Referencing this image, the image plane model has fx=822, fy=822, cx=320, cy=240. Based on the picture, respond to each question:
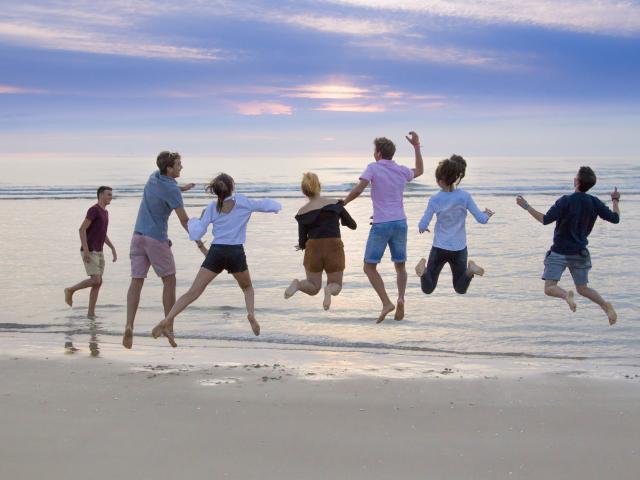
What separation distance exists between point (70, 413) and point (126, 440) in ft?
3.14

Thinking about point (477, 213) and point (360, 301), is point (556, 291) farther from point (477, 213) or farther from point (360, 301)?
point (360, 301)

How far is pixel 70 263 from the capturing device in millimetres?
18766

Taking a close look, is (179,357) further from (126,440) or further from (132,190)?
(132,190)

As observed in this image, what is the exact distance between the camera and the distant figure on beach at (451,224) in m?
9.47

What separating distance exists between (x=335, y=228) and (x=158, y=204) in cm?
208

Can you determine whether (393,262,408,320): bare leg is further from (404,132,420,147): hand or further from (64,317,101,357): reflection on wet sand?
(64,317,101,357): reflection on wet sand

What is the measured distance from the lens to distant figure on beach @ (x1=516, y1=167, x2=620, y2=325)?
927cm

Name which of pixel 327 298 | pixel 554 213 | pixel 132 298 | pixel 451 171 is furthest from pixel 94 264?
pixel 554 213

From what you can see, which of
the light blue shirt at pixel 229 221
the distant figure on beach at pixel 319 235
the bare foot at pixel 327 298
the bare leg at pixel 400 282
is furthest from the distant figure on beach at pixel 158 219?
the bare leg at pixel 400 282

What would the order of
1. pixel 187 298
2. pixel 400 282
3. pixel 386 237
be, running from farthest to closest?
pixel 400 282 → pixel 386 237 → pixel 187 298

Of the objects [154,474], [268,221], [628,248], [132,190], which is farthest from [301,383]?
[132,190]

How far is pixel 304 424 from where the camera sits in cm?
741

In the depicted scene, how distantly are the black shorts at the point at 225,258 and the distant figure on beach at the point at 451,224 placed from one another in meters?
2.07

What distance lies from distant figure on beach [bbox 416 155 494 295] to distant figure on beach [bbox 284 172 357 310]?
989 millimetres
